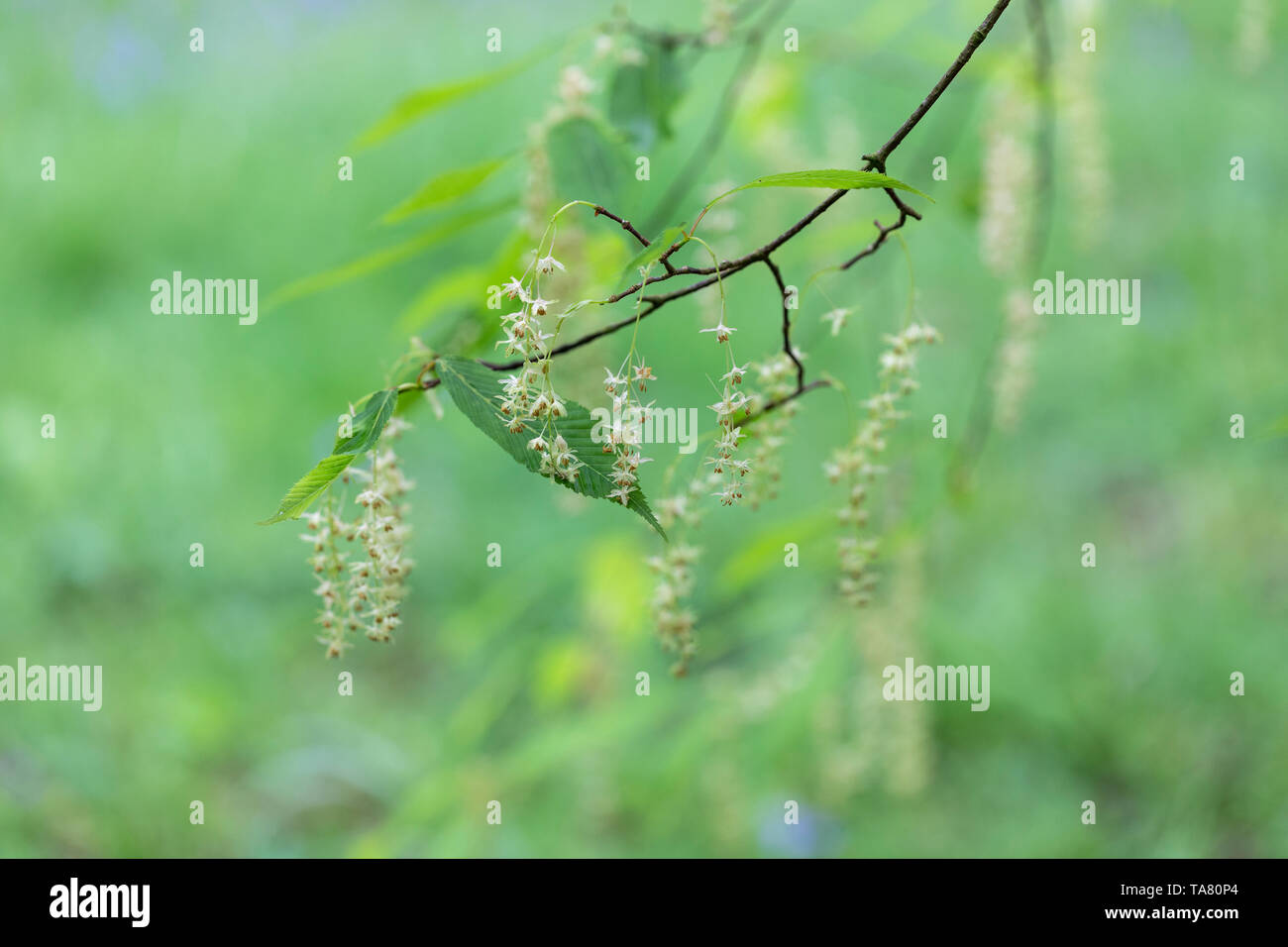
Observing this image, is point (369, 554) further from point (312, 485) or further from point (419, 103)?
point (419, 103)

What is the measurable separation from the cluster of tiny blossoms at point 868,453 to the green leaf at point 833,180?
23 cm

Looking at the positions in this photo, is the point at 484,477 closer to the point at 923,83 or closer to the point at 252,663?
the point at 252,663

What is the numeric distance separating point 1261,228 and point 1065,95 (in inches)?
84.8

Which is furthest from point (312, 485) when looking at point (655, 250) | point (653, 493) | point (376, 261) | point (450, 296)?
point (653, 493)

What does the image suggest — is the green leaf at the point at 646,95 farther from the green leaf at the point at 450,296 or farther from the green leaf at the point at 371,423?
the green leaf at the point at 371,423

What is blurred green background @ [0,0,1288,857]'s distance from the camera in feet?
6.31

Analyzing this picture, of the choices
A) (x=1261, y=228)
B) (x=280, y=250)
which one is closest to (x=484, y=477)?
(x=280, y=250)

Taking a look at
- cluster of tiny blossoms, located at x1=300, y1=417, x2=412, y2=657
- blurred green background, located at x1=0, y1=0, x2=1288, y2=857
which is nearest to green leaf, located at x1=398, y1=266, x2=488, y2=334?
blurred green background, located at x1=0, y1=0, x2=1288, y2=857

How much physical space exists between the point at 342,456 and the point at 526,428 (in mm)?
133

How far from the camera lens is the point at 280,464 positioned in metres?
3.12

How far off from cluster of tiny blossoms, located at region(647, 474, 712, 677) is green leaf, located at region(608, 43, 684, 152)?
388 mm

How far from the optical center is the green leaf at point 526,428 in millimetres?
762

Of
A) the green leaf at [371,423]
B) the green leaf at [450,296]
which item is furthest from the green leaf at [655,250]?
the green leaf at [450,296]

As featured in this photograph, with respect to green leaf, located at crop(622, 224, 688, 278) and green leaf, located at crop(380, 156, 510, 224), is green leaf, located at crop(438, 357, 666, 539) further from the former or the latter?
green leaf, located at crop(380, 156, 510, 224)
